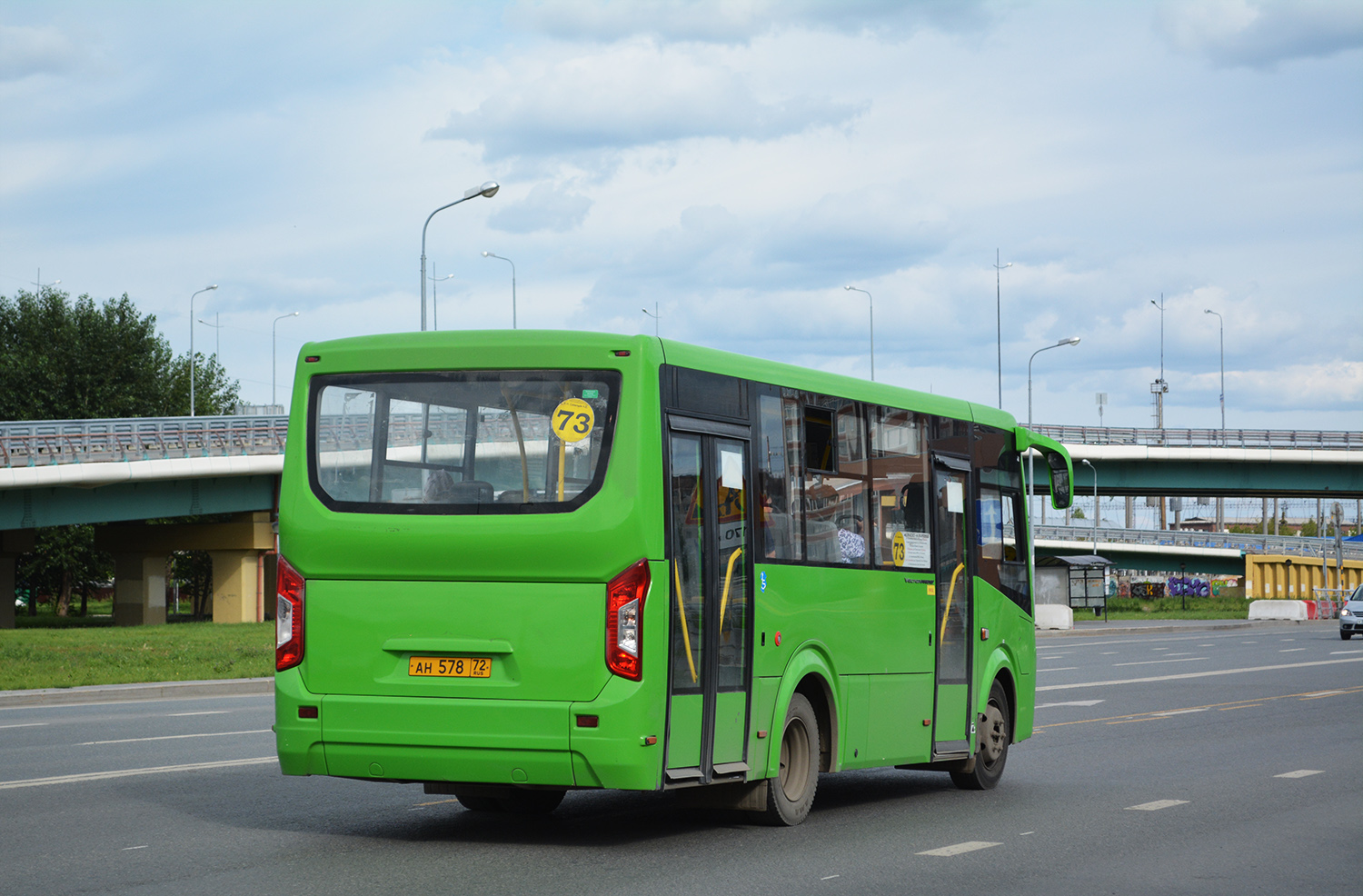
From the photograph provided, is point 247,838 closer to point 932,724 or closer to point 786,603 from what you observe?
point 786,603

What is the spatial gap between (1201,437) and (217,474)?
160 ft

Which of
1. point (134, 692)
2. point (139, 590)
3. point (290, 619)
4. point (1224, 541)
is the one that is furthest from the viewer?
point (1224, 541)

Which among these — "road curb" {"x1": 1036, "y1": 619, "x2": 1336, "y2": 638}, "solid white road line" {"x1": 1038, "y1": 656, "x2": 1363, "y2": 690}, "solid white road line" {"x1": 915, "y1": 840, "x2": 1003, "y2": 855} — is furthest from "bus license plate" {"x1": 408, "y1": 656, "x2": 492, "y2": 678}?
"road curb" {"x1": 1036, "y1": 619, "x2": 1336, "y2": 638}

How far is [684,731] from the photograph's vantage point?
29.3ft

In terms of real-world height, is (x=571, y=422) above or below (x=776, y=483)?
above

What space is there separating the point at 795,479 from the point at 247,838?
393cm

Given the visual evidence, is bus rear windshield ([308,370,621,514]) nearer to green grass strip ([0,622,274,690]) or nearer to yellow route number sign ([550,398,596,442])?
yellow route number sign ([550,398,596,442])

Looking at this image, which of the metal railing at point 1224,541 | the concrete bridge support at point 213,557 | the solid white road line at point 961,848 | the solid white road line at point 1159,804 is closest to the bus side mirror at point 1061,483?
the solid white road line at point 1159,804

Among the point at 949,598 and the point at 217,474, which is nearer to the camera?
the point at 949,598

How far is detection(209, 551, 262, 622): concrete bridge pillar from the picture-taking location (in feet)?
198

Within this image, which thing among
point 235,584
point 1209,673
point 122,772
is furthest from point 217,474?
point 122,772

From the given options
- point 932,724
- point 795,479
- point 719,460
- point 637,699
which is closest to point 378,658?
point 637,699

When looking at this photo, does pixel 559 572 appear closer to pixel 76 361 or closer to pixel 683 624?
pixel 683 624

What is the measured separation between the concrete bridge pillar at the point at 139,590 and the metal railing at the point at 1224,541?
63.5 m
